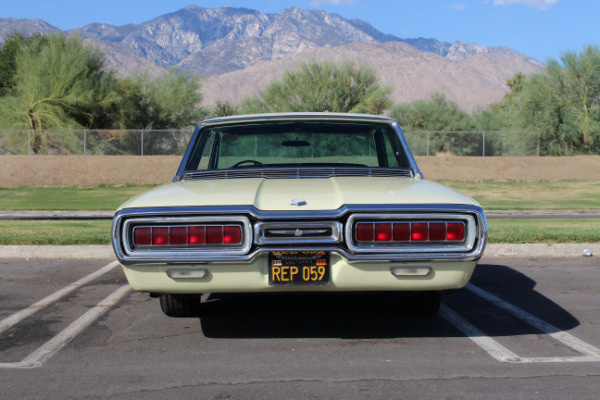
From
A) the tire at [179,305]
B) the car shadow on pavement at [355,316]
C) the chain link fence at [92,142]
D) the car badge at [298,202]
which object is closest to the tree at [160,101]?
the chain link fence at [92,142]

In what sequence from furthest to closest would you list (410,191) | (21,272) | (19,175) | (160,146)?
(160,146) → (19,175) → (21,272) → (410,191)

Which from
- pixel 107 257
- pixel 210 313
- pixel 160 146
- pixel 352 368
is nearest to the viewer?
pixel 352 368

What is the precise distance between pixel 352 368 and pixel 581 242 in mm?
6233

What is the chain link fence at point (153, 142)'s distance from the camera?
3481 cm

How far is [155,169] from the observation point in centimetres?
3288

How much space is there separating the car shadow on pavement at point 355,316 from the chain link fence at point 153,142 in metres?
30.1

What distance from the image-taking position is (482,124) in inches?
1933

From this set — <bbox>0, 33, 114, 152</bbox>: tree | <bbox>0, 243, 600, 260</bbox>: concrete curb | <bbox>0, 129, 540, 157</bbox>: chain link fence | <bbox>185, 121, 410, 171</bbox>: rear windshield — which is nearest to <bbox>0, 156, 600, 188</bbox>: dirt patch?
<bbox>0, 129, 540, 157</bbox>: chain link fence

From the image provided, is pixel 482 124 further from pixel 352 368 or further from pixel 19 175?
pixel 352 368

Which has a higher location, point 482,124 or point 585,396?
point 482,124

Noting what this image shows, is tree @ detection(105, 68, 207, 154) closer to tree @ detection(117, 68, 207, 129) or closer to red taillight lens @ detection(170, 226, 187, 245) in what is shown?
tree @ detection(117, 68, 207, 129)

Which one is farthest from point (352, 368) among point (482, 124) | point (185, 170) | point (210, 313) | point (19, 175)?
point (482, 124)

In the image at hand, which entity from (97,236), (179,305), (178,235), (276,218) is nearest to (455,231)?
(276,218)

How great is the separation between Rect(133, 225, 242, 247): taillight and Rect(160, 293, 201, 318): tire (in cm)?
94
